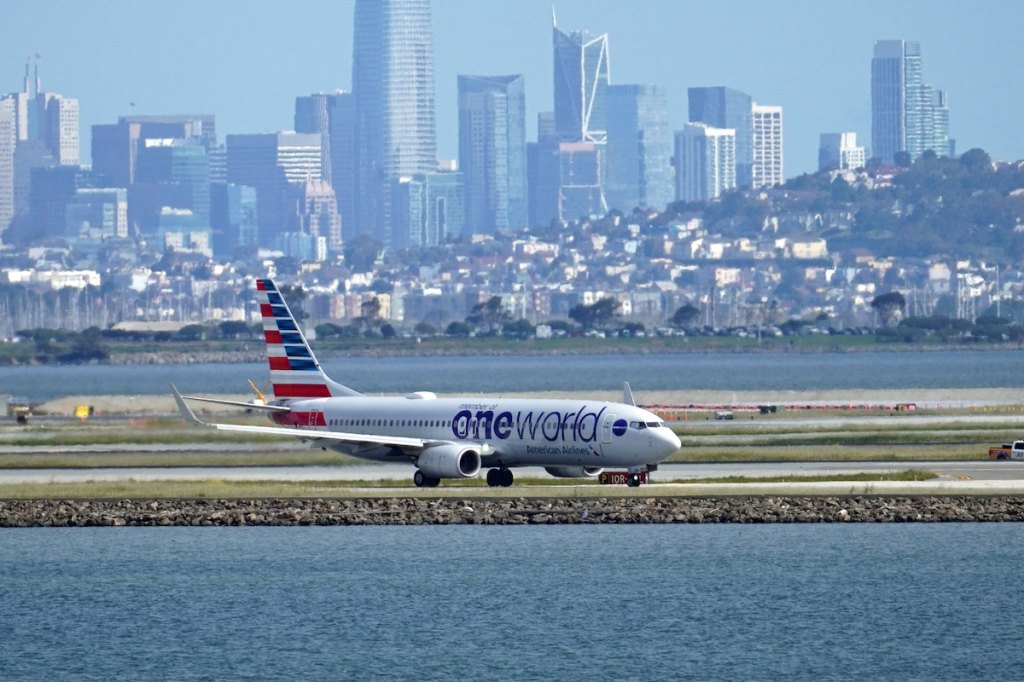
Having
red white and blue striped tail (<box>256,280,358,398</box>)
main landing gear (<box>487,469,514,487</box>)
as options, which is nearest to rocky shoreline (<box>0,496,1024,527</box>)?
main landing gear (<box>487,469,514,487</box>)

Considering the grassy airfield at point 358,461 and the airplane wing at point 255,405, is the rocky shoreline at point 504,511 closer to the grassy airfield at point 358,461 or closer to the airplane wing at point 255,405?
the grassy airfield at point 358,461

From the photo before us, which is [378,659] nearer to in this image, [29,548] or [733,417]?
[29,548]

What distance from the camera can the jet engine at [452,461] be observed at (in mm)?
71625

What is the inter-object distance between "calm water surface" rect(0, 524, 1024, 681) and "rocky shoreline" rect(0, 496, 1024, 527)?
57 centimetres

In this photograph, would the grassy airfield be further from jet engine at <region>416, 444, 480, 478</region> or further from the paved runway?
the paved runway

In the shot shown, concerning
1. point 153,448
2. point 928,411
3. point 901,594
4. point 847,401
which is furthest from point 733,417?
point 901,594

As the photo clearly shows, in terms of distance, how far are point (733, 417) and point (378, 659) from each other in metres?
80.7

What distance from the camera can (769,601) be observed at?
53.2 metres

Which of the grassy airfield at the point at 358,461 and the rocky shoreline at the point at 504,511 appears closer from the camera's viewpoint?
the rocky shoreline at the point at 504,511

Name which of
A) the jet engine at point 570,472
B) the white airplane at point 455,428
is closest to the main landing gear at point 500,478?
the white airplane at point 455,428

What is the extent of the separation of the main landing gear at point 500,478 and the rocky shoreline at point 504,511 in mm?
5339

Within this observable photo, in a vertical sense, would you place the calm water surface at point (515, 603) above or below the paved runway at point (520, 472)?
below

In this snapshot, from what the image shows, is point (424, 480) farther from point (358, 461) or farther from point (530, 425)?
point (358, 461)

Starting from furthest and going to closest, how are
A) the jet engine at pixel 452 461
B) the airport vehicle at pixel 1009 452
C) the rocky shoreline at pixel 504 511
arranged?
1. the airport vehicle at pixel 1009 452
2. the jet engine at pixel 452 461
3. the rocky shoreline at pixel 504 511
